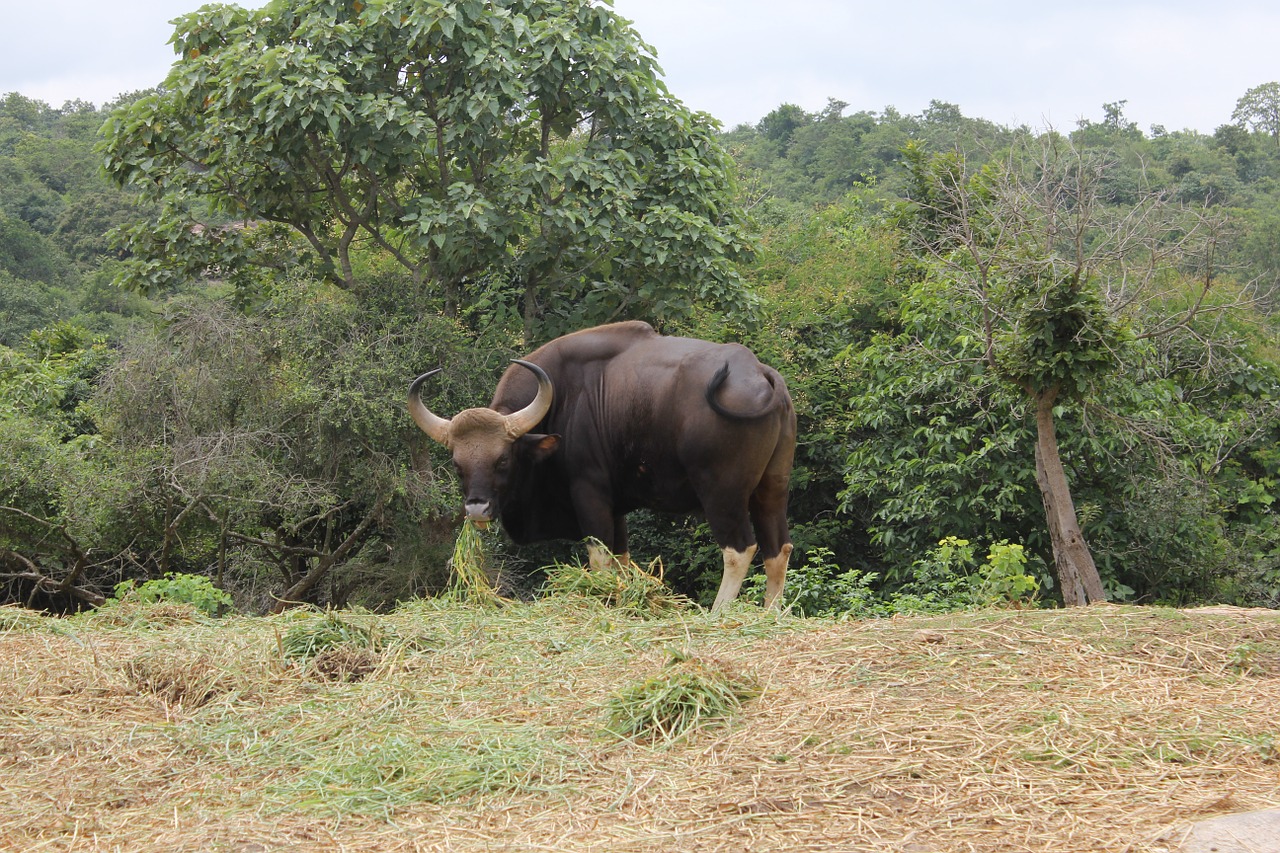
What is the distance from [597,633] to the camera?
5.95 m

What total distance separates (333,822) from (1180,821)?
249cm

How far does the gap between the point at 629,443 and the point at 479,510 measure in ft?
3.98

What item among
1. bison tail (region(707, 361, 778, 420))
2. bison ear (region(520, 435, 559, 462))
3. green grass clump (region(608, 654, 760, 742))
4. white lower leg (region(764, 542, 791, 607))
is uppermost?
bison tail (region(707, 361, 778, 420))

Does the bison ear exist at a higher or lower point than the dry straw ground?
higher

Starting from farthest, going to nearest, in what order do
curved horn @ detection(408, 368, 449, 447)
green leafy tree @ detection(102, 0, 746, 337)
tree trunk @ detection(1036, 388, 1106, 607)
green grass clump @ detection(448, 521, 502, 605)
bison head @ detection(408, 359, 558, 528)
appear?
1. green leafy tree @ detection(102, 0, 746, 337)
2. tree trunk @ detection(1036, 388, 1106, 607)
3. curved horn @ detection(408, 368, 449, 447)
4. bison head @ detection(408, 359, 558, 528)
5. green grass clump @ detection(448, 521, 502, 605)

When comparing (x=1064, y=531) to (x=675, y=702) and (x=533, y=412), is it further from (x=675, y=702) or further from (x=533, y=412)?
(x=675, y=702)

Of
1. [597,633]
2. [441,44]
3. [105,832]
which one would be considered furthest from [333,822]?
[441,44]

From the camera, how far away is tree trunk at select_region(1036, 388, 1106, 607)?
953cm

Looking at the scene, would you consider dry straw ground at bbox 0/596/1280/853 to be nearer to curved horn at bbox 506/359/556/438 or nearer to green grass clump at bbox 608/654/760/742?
green grass clump at bbox 608/654/760/742

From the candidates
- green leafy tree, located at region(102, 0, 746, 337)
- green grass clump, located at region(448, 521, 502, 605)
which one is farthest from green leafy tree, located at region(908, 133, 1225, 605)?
green grass clump, located at region(448, 521, 502, 605)

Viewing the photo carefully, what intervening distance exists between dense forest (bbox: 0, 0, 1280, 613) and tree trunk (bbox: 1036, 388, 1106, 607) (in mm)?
43

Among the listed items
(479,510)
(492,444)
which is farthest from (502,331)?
(479,510)

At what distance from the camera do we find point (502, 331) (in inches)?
471

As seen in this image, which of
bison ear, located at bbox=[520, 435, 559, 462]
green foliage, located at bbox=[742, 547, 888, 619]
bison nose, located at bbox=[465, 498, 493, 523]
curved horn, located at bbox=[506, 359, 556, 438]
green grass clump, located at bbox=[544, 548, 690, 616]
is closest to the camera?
green grass clump, located at bbox=[544, 548, 690, 616]
